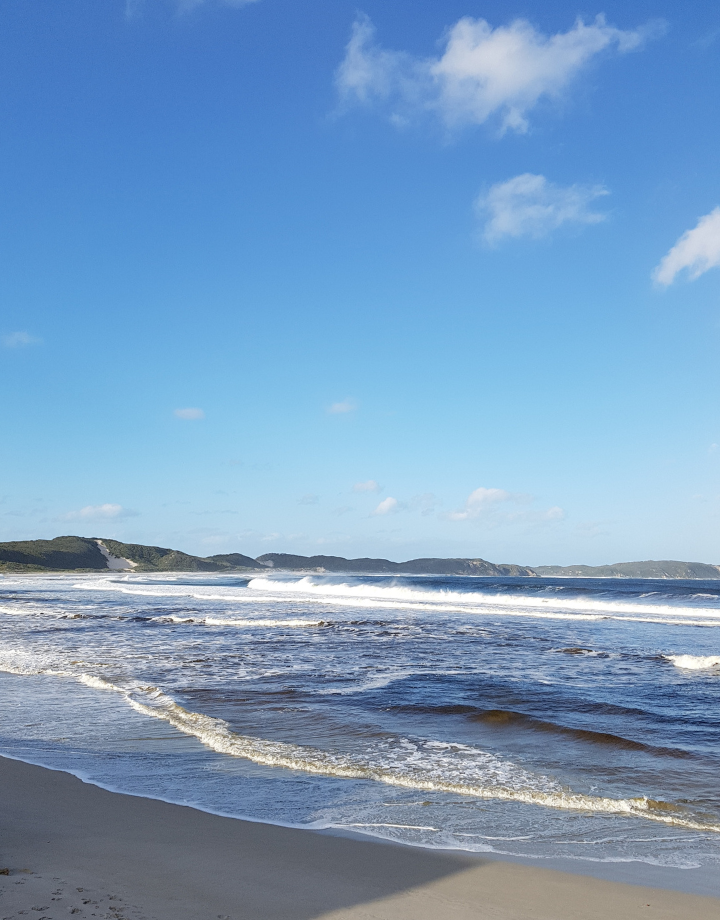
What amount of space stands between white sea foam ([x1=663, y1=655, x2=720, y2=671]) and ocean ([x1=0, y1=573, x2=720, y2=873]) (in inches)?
4.2

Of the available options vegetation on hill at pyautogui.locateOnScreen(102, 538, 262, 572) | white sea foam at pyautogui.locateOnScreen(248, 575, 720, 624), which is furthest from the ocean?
vegetation on hill at pyautogui.locateOnScreen(102, 538, 262, 572)

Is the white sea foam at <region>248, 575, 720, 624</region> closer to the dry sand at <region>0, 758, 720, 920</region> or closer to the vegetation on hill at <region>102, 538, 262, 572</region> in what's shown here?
the dry sand at <region>0, 758, 720, 920</region>

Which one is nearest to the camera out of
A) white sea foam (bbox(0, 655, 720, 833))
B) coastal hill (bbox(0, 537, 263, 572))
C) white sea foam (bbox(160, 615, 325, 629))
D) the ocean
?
the ocean

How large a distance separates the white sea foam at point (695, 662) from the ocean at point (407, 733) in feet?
0.35

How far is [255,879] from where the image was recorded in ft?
16.2

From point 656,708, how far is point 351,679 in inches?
242

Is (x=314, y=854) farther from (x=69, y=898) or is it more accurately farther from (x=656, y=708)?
(x=656, y=708)

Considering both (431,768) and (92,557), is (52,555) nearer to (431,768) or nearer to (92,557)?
(92,557)

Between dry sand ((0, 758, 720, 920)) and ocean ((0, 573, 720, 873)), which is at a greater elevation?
dry sand ((0, 758, 720, 920))

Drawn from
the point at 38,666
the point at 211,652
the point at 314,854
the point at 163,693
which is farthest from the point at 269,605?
the point at 314,854

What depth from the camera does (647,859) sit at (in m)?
5.64

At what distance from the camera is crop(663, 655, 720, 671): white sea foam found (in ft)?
55.2

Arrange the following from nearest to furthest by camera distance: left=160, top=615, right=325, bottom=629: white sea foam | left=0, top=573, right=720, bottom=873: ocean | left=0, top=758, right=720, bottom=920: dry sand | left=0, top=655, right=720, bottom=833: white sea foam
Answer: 1. left=0, top=758, right=720, bottom=920: dry sand
2. left=0, top=573, right=720, bottom=873: ocean
3. left=0, top=655, right=720, bottom=833: white sea foam
4. left=160, top=615, right=325, bottom=629: white sea foam

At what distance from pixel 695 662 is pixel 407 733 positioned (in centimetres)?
1126
